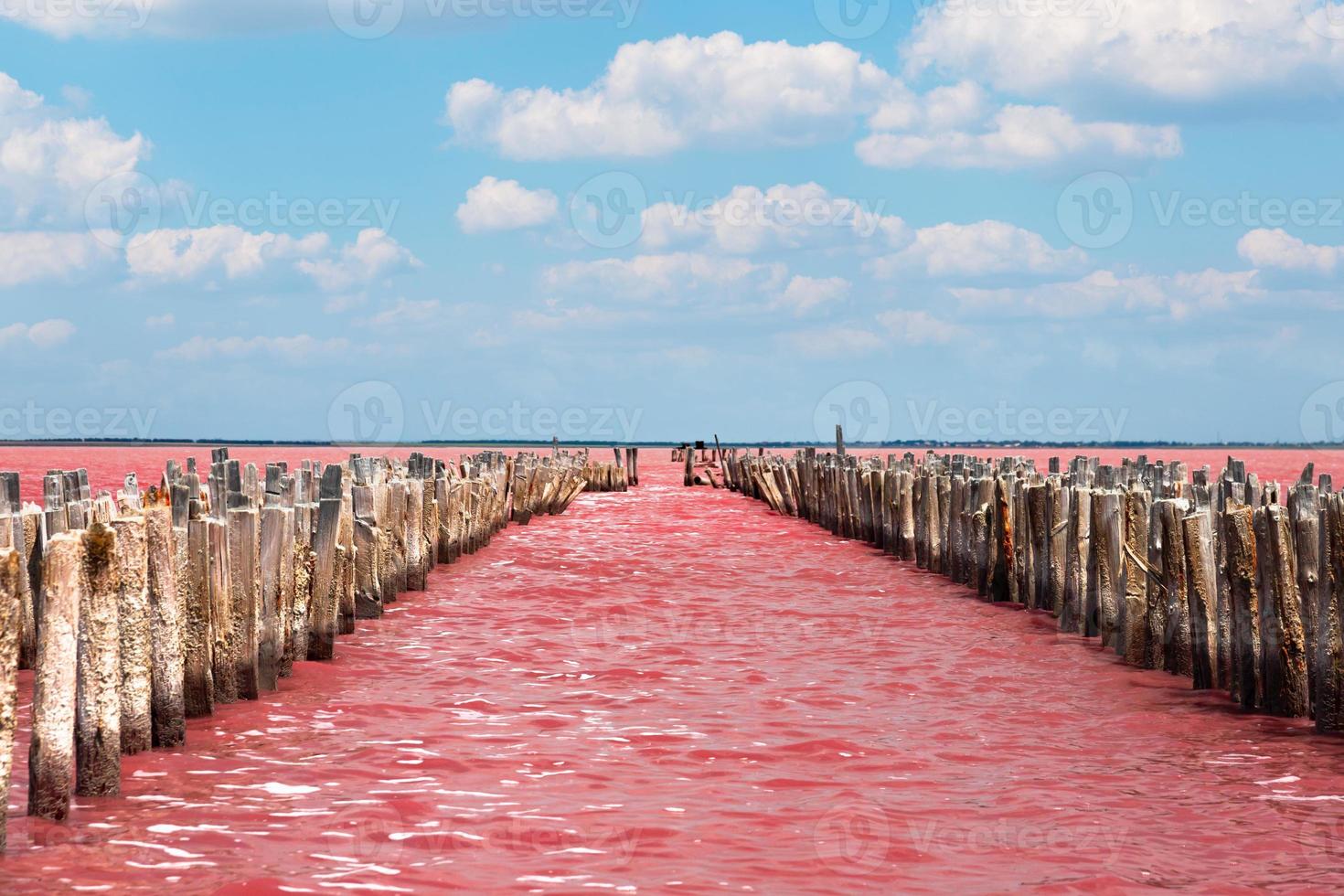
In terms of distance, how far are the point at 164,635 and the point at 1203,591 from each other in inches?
222

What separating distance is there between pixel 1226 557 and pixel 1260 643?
0.51m

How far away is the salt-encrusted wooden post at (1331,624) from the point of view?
649 cm

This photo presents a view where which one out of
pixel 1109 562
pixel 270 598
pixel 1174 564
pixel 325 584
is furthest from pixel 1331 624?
pixel 325 584

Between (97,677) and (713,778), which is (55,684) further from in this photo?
(713,778)

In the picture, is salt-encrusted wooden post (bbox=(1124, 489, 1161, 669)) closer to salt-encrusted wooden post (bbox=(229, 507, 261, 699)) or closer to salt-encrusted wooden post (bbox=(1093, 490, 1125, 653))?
salt-encrusted wooden post (bbox=(1093, 490, 1125, 653))

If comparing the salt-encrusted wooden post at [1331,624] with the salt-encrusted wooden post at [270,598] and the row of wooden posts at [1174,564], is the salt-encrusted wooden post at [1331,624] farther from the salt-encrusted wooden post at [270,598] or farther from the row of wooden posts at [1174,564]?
the salt-encrusted wooden post at [270,598]

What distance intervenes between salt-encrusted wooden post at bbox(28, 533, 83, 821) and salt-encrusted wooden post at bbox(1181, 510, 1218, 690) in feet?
19.5

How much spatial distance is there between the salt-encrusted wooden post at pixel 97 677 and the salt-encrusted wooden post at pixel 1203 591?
578cm

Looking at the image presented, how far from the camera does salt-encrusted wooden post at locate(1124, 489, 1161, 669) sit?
8.93m

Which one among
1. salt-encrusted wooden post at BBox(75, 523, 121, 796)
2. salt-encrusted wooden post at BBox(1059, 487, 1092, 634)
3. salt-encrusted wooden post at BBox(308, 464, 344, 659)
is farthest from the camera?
salt-encrusted wooden post at BBox(1059, 487, 1092, 634)

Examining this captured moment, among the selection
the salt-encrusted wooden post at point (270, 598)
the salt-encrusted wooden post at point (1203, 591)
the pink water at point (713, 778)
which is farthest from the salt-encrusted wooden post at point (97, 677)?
the salt-encrusted wooden post at point (1203, 591)

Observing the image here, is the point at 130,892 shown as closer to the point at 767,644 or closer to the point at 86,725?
the point at 86,725

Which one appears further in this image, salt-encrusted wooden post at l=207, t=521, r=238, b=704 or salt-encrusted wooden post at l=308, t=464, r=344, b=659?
salt-encrusted wooden post at l=308, t=464, r=344, b=659

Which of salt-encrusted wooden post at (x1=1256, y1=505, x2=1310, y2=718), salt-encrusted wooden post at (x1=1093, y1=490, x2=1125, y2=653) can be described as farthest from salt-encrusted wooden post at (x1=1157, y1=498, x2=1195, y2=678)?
salt-encrusted wooden post at (x1=1256, y1=505, x2=1310, y2=718)
